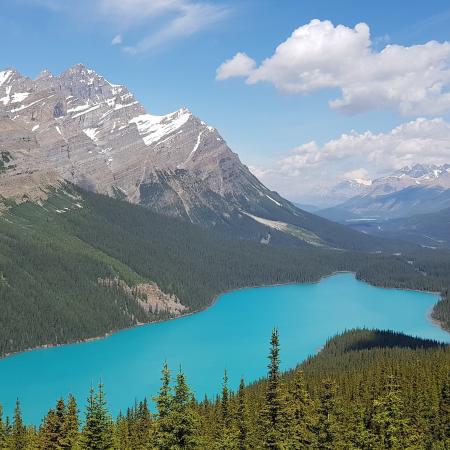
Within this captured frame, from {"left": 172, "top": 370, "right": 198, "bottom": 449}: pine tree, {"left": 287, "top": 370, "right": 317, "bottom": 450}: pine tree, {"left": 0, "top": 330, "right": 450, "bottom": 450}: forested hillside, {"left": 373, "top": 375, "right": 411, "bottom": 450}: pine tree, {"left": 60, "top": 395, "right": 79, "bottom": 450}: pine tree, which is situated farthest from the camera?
{"left": 60, "top": 395, "right": 79, "bottom": 450}: pine tree

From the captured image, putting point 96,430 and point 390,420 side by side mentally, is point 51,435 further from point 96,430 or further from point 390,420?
point 390,420

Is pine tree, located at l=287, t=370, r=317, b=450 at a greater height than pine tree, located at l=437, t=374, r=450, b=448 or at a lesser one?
greater

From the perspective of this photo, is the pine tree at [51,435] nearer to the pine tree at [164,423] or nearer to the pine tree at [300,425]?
the pine tree at [300,425]

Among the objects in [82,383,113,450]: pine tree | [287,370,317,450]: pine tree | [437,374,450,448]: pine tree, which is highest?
[82,383,113,450]: pine tree

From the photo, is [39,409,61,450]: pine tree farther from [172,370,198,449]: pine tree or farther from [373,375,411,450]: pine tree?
[373,375,411,450]: pine tree

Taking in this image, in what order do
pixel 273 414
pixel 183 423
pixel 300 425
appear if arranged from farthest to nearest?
pixel 300 425
pixel 273 414
pixel 183 423

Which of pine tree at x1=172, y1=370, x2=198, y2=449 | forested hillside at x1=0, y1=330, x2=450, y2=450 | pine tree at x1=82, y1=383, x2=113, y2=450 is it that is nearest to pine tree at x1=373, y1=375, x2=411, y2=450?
forested hillside at x1=0, y1=330, x2=450, y2=450

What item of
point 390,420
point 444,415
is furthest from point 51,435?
point 444,415

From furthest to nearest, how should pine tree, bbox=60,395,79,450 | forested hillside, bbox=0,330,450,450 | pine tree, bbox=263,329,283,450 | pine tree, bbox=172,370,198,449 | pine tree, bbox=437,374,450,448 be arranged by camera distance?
pine tree, bbox=437,374,450,448, pine tree, bbox=60,395,79,450, pine tree, bbox=263,329,283,450, forested hillside, bbox=0,330,450,450, pine tree, bbox=172,370,198,449

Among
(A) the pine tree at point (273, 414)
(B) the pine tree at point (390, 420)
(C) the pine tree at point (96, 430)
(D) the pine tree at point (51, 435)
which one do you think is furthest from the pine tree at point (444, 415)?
(C) the pine tree at point (96, 430)
